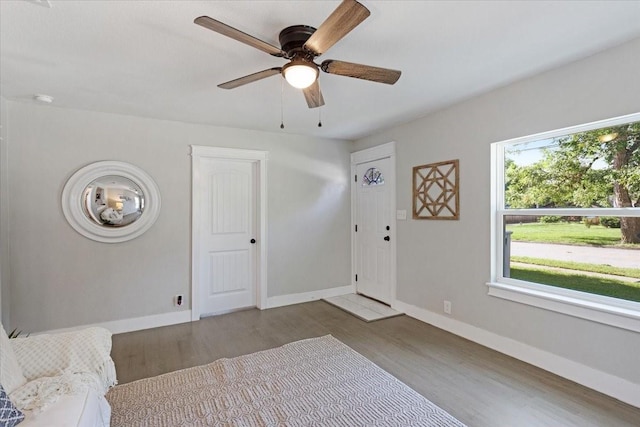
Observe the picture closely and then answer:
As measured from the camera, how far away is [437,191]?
135 inches

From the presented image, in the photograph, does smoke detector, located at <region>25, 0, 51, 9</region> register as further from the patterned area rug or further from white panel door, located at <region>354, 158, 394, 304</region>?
white panel door, located at <region>354, 158, 394, 304</region>

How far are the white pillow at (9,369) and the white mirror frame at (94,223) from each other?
1817 mm

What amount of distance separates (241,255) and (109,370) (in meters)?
2.38

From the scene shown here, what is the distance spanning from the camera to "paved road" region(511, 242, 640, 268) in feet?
7.20

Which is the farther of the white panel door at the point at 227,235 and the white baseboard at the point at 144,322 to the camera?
the white panel door at the point at 227,235

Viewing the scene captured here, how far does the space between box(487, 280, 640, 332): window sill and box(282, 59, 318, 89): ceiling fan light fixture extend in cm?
241

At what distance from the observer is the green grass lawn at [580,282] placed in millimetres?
2186

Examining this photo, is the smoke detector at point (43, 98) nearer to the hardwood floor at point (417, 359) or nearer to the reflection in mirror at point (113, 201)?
the reflection in mirror at point (113, 201)

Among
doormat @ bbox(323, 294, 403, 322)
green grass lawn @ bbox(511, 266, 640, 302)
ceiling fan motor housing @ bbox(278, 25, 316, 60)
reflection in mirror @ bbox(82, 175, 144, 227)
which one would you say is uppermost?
ceiling fan motor housing @ bbox(278, 25, 316, 60)

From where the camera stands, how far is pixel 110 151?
3324 millimetres

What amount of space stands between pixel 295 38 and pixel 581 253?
2.59 m

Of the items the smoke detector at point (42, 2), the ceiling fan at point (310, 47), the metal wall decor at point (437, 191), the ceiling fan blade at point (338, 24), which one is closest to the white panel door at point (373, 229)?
the metal wall decor at point (437, 191)

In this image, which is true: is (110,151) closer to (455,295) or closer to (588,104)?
(455,295)

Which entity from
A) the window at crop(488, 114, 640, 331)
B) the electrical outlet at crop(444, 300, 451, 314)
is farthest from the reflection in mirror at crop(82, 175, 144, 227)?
the window at crop(488, 114, 640, 331)
